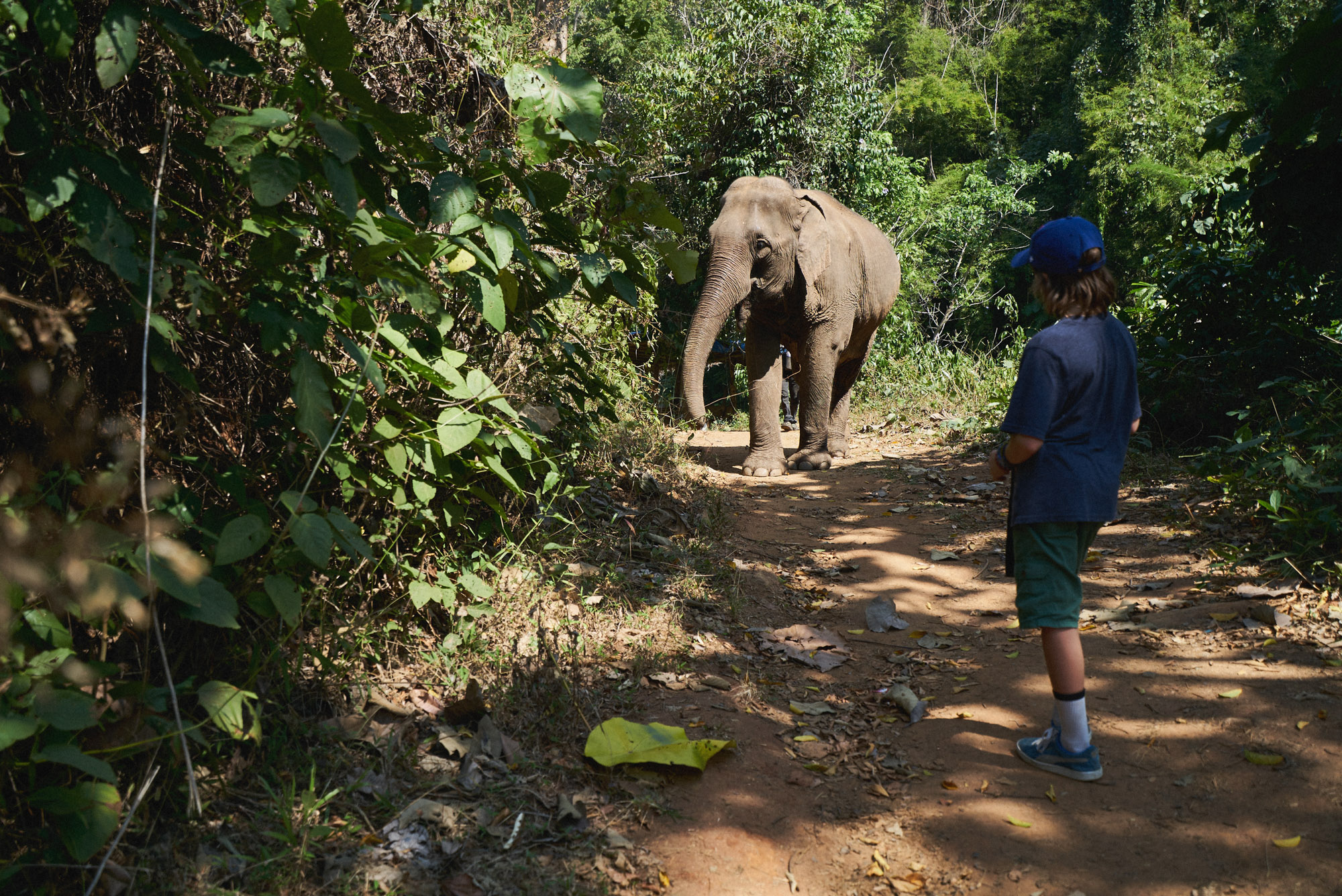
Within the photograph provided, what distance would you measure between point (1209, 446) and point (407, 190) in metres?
6.65

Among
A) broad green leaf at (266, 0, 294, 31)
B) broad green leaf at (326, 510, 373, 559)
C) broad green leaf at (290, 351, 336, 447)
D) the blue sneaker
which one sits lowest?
the blue sneaker

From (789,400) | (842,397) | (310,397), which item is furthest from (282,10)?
(789,400)

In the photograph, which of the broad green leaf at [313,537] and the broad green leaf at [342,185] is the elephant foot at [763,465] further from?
the broad green leaf at [342,185]

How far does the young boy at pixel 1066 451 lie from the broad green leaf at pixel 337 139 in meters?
2.22

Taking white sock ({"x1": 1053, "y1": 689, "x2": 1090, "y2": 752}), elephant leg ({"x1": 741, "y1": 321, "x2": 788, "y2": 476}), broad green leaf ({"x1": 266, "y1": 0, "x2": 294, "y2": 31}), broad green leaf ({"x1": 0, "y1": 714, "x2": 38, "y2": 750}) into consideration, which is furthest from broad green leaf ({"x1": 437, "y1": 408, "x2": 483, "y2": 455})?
elephant leg ({"x1": 741, "y1": 321, "x2": 788, "y2": 476})

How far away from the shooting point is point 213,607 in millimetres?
2119

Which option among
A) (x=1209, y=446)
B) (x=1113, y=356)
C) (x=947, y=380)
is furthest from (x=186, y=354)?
(x=947, y=380)

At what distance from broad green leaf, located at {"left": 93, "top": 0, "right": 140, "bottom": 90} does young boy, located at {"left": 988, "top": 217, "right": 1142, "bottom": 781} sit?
2.67 metres

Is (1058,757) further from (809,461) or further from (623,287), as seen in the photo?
(809,461)

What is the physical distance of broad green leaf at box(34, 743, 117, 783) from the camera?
74.2 inches

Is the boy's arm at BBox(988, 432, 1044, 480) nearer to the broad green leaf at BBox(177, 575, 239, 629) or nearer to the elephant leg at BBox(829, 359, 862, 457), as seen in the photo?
the broad green leaf at BBox(177, 575, 239, 629)

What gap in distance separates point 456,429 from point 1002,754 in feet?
7.43

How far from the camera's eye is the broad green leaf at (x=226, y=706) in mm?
2303

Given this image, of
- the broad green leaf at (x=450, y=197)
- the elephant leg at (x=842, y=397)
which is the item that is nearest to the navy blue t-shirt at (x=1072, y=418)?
the broad green leaf at (x=450, y=197)
